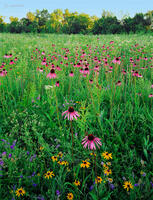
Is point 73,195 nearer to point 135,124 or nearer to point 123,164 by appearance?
→ point 123,164

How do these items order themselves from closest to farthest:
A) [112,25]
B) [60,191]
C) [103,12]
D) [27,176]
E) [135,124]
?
1. [60,191]
2. [27,176]
3. [135,124]
4. [112,25]
5. [103,12]

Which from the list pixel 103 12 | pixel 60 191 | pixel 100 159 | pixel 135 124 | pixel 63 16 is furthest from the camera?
pixel 63 16

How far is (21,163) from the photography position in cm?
162

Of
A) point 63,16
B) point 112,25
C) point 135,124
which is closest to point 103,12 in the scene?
point 112,25

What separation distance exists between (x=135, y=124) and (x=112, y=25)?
30.0 metres

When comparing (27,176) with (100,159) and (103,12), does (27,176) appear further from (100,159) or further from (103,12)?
(103,12)

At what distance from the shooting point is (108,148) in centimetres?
183

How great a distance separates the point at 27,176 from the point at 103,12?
152 ft

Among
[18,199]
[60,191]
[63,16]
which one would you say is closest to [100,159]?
[60,191]

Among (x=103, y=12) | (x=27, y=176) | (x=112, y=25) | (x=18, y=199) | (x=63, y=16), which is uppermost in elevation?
(x=63, y=16)

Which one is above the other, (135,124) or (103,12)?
(103,12)

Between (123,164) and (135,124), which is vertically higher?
(135,124)

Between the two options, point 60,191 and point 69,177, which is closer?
point 60,191

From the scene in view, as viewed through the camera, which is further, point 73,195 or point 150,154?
point 150,154
